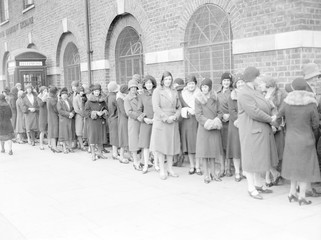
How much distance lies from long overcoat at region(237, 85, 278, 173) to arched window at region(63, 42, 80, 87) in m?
10.2

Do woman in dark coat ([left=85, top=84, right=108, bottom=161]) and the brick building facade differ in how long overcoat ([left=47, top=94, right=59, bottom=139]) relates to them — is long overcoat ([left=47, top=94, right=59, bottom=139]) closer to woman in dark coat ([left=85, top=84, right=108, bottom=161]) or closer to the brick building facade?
woman in dark coat ([left=85, top=84, right=108, bottom=161])

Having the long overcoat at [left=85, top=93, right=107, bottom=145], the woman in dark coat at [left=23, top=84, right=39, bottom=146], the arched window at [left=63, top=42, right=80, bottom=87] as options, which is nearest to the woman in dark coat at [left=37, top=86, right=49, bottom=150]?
the woman in dark coat at [left=23, top=84, right=39, bottom=146]

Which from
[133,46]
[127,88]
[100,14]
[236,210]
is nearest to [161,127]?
[127,88]

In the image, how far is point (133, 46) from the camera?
1227 cm

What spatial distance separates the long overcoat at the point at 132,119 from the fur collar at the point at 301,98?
3.39 metres

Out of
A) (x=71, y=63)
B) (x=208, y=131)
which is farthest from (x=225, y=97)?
(x=71, y=63)

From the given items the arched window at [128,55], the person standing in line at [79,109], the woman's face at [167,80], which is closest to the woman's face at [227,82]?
the woman's face at [167,80]

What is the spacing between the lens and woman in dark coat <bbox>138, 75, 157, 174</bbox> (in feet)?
26.8

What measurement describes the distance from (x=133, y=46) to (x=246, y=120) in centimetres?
677

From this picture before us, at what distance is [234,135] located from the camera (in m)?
7.18

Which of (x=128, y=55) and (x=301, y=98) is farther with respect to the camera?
(x=128, y=55)

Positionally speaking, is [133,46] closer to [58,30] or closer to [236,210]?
[58,30]

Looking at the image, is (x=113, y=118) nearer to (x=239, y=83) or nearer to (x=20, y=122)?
(x=239, y=83)

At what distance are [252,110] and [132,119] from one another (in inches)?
126
